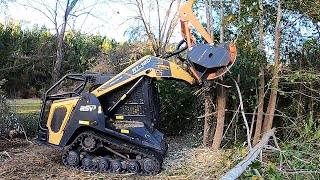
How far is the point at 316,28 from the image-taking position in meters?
6.05

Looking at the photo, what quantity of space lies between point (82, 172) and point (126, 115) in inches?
39.3

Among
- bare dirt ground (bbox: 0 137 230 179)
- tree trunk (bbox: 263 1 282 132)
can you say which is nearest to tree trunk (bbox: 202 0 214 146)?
bare dirt ground (bbox: 0 137 230 179)

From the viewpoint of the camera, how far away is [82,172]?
199 inches

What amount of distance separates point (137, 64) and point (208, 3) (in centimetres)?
171

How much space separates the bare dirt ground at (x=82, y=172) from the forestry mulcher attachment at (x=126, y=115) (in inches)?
8.3

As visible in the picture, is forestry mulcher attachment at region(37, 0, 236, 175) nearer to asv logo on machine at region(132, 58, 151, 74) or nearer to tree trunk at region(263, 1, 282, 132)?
asv logo on machine at region(132, 58, 151, 74)

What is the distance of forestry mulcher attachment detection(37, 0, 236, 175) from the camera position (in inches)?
200

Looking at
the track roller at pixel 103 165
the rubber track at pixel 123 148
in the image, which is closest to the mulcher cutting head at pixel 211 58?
the rubber track at pixel 123 148

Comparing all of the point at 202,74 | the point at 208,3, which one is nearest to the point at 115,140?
the point at 202,74

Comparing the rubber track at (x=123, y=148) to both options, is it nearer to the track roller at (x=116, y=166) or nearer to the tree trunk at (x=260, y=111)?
the track roller at (x=116, y=166)

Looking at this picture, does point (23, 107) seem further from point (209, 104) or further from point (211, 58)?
point (211, 58)

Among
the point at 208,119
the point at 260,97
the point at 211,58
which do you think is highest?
the point at 211,58

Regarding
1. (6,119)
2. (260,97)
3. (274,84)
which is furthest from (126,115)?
(6,119)

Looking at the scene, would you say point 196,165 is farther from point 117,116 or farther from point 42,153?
point 42,153
